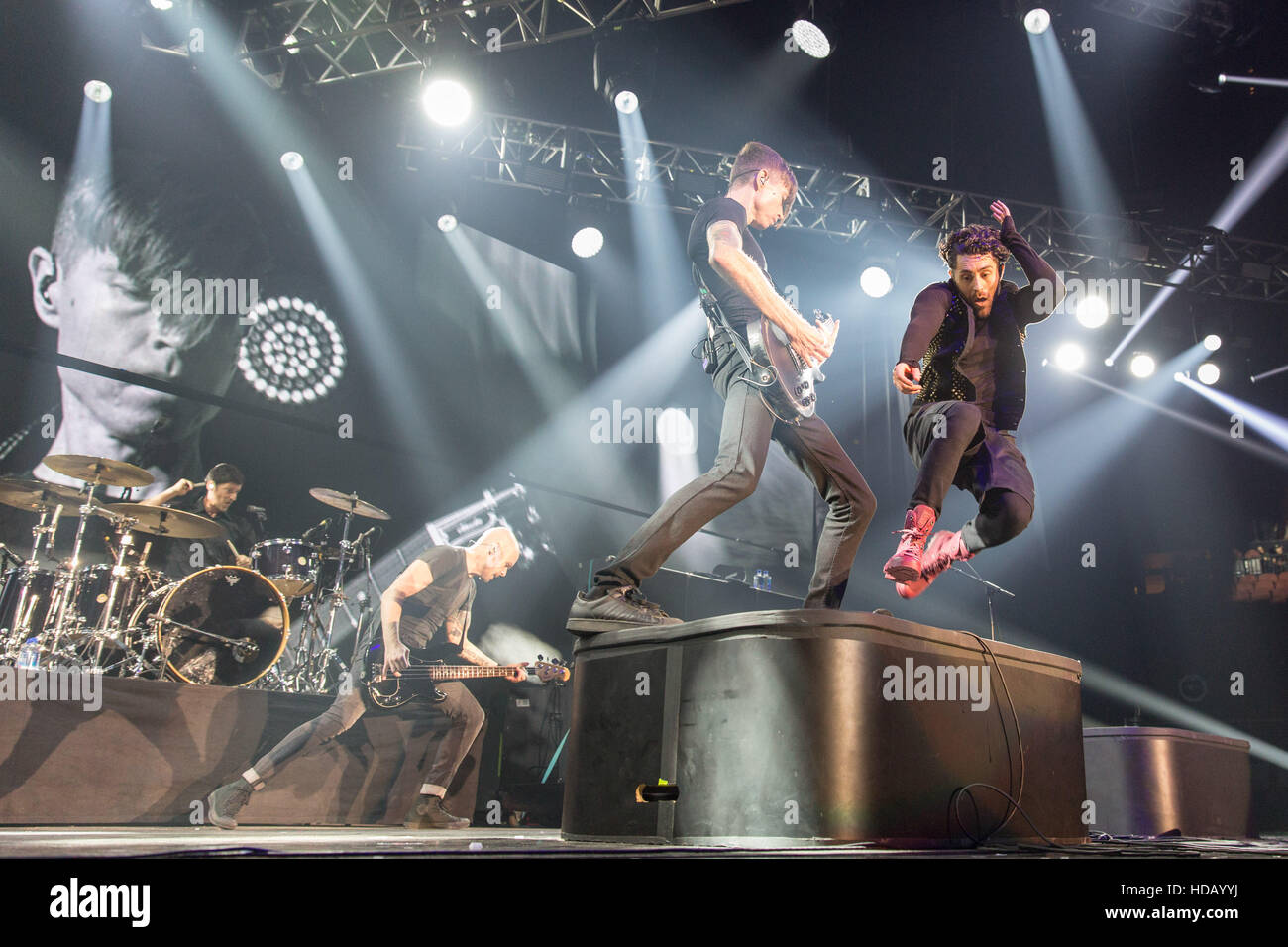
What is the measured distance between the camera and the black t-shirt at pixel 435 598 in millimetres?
6195

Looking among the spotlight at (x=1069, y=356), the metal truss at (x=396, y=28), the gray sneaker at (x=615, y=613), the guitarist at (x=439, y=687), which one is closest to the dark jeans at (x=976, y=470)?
the gray sneaker at (x=615, y=613)

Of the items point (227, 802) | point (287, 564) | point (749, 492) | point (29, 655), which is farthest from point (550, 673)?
point (749, 492)

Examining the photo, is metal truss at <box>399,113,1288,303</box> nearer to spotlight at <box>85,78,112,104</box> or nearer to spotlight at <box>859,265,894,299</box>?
spotlight at <box>859,265,894,299</box>

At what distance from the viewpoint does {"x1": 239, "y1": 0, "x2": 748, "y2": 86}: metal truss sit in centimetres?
706

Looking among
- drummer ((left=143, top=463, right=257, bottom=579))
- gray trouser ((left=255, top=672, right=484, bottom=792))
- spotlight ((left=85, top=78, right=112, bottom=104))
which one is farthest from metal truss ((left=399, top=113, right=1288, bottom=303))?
gray trouser ((left=255, top=672, right=484, bottom=792))

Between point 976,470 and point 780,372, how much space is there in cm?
74

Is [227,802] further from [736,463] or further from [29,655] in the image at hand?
[736,463]

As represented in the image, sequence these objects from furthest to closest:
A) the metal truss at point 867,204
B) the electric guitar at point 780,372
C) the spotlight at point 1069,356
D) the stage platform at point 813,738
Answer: the spotlight at point 1069,356 → the metal truss at point 867,204 → the electric guitar at point 780,372 → the stage platform at point 813,738

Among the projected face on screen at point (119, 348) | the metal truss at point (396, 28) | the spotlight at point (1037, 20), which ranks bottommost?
the projected face on screen at point (119, 348)

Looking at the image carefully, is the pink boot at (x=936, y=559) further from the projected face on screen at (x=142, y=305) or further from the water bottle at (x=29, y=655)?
the projected face on screen at (x=142, y=305)

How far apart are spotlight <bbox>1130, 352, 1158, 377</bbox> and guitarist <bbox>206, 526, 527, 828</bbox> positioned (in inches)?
322

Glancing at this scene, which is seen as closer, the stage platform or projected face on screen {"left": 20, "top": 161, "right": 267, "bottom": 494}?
the stage platform

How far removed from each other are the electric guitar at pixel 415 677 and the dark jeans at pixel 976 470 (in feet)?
12.8
